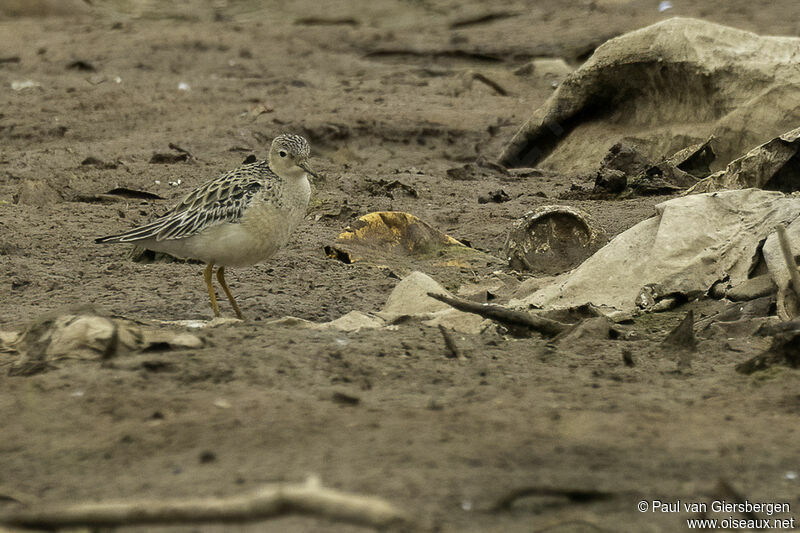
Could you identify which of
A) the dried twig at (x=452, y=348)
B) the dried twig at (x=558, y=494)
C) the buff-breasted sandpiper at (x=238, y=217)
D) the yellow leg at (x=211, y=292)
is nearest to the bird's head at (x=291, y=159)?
the buff-breasted sandpiper at (x=238, y=217)

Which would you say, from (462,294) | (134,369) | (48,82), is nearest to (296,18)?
(48,82)

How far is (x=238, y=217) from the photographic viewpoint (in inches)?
225

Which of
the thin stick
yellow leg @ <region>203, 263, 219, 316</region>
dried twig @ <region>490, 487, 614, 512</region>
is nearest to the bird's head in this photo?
yellow leg @ <region>203, 263, 219, 316</region>

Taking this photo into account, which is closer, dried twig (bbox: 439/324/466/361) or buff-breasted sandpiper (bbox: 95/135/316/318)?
dried twig (bbox: 439/324/466/361)

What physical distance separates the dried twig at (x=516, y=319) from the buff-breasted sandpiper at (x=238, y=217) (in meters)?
1.36

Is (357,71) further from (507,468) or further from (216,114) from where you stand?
(507,468)

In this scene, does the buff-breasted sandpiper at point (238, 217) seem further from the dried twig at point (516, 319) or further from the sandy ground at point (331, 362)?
the dried twig at point (516, 319)

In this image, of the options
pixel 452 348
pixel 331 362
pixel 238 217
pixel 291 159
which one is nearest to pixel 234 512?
pixel 331 362

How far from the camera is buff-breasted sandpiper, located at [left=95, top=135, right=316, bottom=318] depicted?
225 inches

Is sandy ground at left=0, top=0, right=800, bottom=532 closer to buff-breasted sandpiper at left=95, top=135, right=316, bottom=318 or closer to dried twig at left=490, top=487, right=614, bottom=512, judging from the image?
dried twig at left=490, top=487, right=614, bottom=512

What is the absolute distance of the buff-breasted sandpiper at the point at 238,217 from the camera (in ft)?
18.7

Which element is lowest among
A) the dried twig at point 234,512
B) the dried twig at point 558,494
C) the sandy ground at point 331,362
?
the dried twig at point 234,512

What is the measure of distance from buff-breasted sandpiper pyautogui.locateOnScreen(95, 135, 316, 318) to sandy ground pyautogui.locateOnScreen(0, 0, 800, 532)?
1.08ft

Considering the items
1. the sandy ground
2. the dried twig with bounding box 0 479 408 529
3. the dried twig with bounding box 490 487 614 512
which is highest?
the sandy ground
